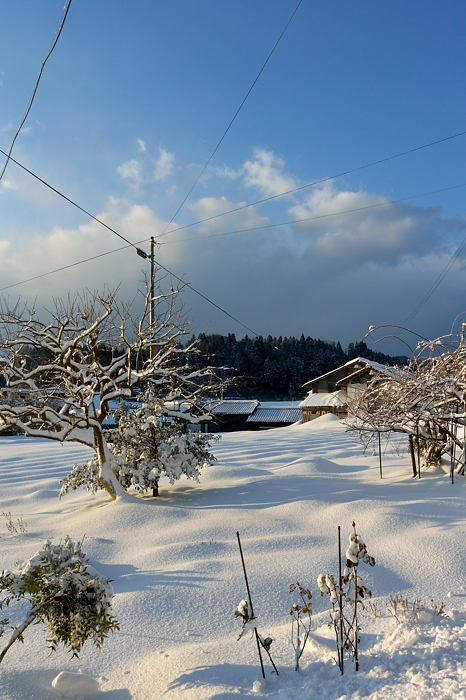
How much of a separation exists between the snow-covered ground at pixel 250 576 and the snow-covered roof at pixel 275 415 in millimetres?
22382

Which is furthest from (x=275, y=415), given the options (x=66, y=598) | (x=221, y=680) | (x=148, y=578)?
(x=66, y=598)

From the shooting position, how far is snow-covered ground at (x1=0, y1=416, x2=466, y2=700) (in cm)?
260

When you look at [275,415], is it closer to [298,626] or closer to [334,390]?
[334,390]

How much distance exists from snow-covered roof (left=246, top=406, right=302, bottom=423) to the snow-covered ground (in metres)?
22.4

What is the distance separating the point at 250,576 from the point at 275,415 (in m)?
28.1

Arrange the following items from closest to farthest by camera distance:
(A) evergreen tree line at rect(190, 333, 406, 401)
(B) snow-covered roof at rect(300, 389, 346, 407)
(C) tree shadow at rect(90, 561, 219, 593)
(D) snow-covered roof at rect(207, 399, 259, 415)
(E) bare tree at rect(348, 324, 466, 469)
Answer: (C) tree shadow at rect(90, 561, 219, 593) → (E) bare tree at rect(348, 324, 466, 469) → (B) snow-covered roof at rect(300, 389, 346, 407) → (D) snow-covered roof at rect(207, 399, 259, 415) → (A) evergreen tree line at rect(190, 333, 406, 401)

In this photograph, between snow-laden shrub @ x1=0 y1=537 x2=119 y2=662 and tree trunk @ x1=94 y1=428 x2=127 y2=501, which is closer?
snow-laden shrub @ x1=0 y1=537 x2=119 y2=662

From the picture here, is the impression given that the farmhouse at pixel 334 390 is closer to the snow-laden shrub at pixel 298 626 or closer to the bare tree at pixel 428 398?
the bare tree at pixel 428 398

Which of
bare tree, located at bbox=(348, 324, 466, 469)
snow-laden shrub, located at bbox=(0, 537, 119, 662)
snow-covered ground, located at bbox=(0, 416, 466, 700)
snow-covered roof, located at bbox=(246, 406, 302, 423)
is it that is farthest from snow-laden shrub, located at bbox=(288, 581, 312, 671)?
snow-covered roof, located at bbox=(246, 406, 302, 423)

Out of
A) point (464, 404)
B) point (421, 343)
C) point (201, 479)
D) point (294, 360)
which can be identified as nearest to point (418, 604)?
point (464, 404)

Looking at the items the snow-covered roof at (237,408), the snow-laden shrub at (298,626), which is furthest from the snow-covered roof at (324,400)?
the snow-laden shrub at (298,626)

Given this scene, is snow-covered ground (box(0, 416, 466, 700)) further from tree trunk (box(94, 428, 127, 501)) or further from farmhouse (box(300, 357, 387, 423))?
farmhouse (box(300, 357, 387, 423))

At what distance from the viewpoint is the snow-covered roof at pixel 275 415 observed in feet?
102

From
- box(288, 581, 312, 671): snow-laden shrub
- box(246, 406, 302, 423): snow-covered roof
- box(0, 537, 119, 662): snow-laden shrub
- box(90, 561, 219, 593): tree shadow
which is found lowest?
box(246, 406, 302, 423): snow-covered roof
